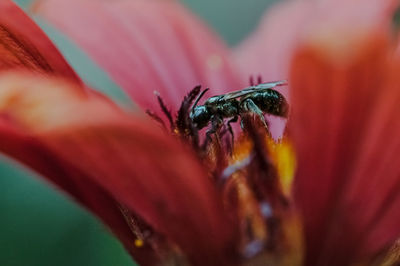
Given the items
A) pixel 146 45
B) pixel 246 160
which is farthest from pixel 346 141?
pixel 146 45

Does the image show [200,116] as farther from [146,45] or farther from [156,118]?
[146,45]

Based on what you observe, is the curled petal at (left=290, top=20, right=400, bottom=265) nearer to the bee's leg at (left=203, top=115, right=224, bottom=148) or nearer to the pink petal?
the bee's leg at (left=203, top=115, right=224, bottom=148)

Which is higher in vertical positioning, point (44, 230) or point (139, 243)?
point (139, 243)

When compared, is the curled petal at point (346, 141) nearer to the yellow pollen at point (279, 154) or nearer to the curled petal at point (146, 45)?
the yellow pollen at point (279, 154)

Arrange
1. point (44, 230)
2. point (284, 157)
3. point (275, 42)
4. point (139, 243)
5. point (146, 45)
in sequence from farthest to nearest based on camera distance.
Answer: point (44, 230) → point (275, 42) → point (146, 45) → point (284, 157) → point (139, 243)

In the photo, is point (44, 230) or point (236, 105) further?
point (44, 230)

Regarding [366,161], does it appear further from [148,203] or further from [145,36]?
[145,36]

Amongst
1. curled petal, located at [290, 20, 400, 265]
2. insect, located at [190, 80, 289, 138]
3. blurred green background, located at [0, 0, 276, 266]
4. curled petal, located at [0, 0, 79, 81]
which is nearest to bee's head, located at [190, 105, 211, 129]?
insect, located at [190, 80, 289, 138]

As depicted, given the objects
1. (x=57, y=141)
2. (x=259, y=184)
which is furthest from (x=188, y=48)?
(x=57, y=141)
